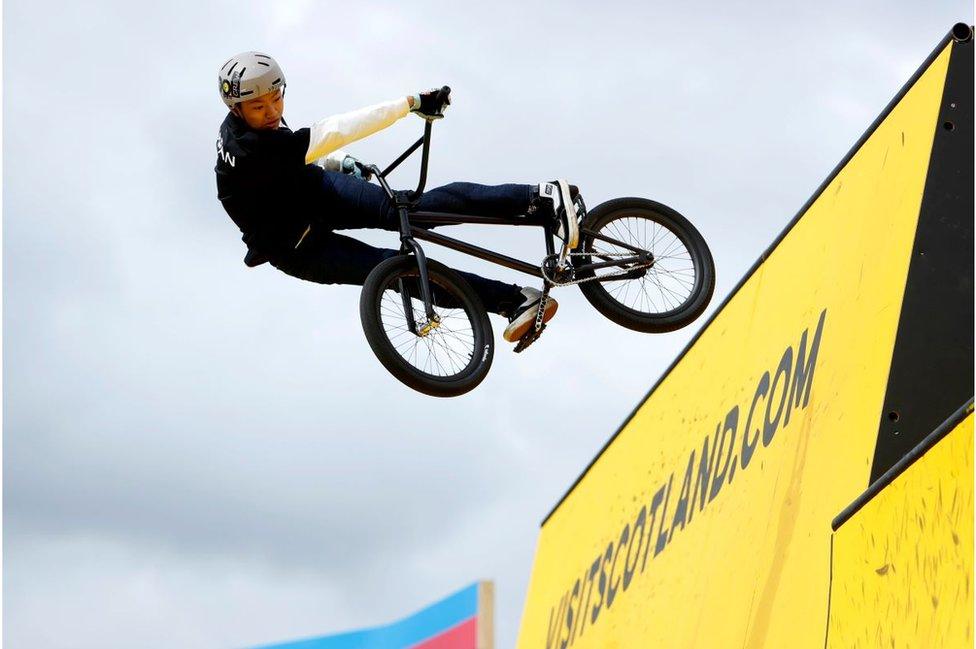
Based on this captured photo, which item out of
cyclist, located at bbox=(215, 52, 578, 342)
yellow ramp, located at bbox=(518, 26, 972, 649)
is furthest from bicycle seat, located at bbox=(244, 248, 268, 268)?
yellow ramp, located at bbox=(518, 26, 972, 649)

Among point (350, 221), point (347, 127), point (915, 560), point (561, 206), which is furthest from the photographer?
point (561, 206)

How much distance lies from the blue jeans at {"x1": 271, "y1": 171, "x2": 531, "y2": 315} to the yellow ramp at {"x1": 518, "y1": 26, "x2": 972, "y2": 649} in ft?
6.46

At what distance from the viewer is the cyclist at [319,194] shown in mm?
9109


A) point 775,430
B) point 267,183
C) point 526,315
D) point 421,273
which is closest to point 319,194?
point 267,183

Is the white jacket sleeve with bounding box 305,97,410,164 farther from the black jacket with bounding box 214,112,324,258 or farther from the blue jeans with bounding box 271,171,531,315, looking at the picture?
the blue jeans with bounding box 271,171,531,315

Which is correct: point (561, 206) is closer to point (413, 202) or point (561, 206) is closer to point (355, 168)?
point (413, 202)

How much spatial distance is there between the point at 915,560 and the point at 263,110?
5.25 metres

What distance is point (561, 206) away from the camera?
9867mm

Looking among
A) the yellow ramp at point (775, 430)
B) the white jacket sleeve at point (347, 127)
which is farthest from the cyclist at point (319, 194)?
the yellow ramp at point (775, 430)

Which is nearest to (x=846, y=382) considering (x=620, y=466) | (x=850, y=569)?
(x=850, y=569)

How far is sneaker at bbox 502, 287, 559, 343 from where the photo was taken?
9672mm

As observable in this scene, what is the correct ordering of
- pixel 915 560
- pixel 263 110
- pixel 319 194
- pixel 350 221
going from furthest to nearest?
pixel 350 221
pixel 319 194
pixel 263 110
pixel 915 560

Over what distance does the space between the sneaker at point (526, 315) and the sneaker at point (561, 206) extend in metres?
0.38

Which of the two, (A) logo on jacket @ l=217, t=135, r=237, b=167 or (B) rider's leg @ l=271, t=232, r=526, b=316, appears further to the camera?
A: (B) rider's leg @ l=271, t=232, r=526, b=316
